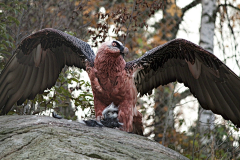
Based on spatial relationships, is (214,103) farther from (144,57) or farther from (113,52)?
(113,52)

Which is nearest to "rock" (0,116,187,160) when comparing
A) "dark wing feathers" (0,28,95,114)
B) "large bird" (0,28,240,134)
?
"large bird" (0,28,240,134)

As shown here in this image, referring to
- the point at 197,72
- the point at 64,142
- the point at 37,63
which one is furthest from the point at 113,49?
the point at 64,142

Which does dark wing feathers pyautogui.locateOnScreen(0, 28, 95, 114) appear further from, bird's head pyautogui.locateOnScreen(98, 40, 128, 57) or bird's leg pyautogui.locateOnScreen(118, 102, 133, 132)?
bird's leg pyautogui.locateOnScreen(118, 102, 133, 132)

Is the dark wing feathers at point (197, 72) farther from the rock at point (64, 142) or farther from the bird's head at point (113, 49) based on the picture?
the rock at point (64, 142)

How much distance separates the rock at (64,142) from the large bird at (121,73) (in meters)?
0.90

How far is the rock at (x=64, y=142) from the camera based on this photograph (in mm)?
2805

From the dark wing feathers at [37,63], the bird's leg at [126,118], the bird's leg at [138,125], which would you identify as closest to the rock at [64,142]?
the bird's leg at [126,118]

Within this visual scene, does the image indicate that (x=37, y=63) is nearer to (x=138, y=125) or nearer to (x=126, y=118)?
(x=126, y=118)

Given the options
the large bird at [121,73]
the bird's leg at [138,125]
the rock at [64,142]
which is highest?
the large bird at [121,73]

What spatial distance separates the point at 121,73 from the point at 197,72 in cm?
113

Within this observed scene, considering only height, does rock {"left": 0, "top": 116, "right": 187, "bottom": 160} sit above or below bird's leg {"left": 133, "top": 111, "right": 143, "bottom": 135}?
below

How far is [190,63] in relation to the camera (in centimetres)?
480

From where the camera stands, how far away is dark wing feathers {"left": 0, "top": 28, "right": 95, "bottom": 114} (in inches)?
201

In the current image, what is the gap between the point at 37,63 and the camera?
5.39 m
